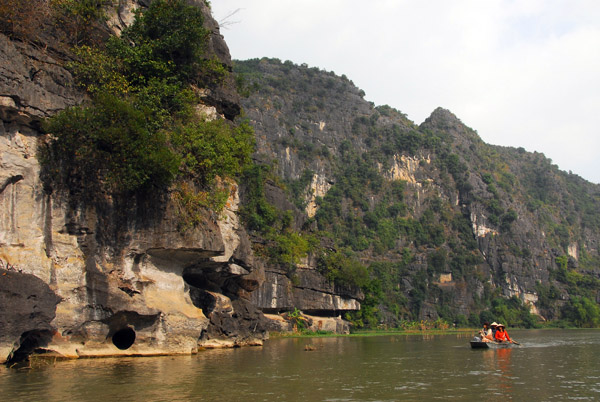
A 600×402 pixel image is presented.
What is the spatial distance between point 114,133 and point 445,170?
10006cm

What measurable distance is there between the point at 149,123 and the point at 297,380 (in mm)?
12492

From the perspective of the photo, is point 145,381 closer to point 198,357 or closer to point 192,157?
point 198,357

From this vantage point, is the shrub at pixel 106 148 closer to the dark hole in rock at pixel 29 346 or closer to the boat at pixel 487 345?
the dark hole in rock at pixel 29 346

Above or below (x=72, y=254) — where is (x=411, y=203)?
above

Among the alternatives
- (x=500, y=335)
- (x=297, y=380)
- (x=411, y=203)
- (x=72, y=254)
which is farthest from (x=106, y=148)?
(x=411, y=203)

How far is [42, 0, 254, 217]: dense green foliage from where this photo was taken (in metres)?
18.8

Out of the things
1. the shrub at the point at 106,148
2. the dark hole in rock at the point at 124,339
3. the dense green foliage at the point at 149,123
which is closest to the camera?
the shrub at the point at 106,148

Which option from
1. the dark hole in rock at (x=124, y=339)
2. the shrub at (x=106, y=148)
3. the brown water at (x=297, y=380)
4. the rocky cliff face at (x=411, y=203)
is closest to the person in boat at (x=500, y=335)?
the brown water at (x=297, y=380)

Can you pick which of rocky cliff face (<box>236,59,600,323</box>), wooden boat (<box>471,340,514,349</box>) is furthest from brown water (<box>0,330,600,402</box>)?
rocky cliff face (<box>236,59,600,323</box>)

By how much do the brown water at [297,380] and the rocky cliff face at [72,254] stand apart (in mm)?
1275

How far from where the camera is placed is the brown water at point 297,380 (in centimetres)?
1168

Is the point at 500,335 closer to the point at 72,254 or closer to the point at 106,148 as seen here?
the point at 72,254

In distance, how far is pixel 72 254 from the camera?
18625 millimetres

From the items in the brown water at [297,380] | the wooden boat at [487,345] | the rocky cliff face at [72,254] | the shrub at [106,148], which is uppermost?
the shrub at [106,148]
